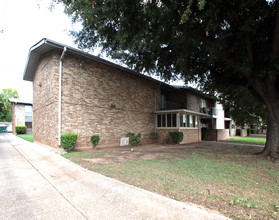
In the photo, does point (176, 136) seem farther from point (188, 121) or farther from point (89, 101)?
point (89, 101)

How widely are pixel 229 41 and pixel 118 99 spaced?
7.45 metres

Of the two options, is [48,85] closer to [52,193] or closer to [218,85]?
[52,193]

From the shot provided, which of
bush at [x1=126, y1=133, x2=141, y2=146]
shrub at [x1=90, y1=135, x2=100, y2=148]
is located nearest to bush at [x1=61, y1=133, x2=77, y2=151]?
shrub at [x1=90, y1=135, x2=100, y2=148]

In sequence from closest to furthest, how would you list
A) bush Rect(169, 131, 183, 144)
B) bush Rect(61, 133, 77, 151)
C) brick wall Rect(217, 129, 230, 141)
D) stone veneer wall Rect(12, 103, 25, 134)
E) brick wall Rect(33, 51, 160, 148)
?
1. bush Rect(61, 133, 77, 151)
2. brick wall Rect(33, 51, 160, 148)
3. bush Rect(169, 131, 183, 144)
4. brick wall Rect(217, 129, 230, 141)
5. stone veneer wall Rect(12, 103, 25, 134)

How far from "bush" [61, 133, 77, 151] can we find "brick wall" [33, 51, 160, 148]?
44cm

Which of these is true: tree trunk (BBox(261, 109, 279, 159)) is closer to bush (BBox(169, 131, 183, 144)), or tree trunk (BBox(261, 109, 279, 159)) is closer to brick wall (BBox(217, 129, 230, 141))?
bush (BBox(169, 131, 183, 144))

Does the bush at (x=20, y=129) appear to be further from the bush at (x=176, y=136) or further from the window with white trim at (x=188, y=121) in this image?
the window with white trim at (x=188, y=121)

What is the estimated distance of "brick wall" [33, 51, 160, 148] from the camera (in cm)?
876

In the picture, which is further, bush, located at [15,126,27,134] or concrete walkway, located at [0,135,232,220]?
bush, located at [15,126,27,134]

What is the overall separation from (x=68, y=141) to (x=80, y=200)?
5701mm

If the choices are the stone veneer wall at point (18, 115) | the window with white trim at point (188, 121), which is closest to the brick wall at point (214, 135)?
the window with white trim at point (188, 121)

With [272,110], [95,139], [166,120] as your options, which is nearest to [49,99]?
[95,139]

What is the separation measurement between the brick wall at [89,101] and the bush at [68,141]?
442mm

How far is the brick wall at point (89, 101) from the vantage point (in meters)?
8.76
